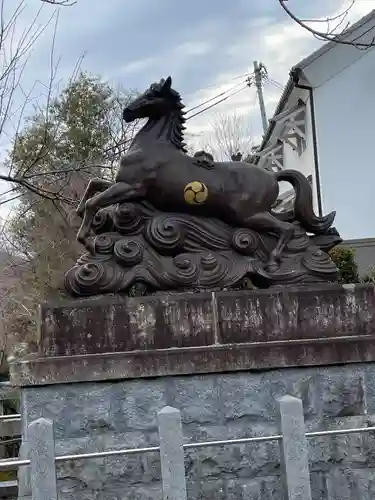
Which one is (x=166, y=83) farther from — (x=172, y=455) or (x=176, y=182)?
(x=172, y=455)

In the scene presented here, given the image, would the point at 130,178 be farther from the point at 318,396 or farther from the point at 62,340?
the point at 318,396

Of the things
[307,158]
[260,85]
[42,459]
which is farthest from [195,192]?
[260,85]

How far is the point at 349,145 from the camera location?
16438 mm

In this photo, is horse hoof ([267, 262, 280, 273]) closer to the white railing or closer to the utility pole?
the white railing

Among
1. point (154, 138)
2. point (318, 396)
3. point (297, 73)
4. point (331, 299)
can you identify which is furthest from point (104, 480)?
point (297, 73)

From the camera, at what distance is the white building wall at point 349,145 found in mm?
16172

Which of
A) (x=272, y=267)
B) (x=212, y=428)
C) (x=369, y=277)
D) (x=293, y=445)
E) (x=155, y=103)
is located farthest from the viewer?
(x=369, y=277)

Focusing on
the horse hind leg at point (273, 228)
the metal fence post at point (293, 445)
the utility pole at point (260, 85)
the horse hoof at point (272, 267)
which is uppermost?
the utility pole at point (260, 85)

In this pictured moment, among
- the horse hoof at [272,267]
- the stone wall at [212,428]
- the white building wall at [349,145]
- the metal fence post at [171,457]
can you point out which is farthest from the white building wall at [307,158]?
the metal fence post at [171,457]

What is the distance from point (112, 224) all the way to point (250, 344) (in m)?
1.41

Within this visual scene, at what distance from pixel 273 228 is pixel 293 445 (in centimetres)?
195

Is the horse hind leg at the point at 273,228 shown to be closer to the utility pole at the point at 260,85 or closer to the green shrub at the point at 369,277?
the green shrub at the point at 369,277

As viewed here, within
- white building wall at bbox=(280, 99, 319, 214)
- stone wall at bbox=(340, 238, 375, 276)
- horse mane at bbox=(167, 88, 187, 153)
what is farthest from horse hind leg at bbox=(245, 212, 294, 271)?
white building wall at bbox=(280, 99, 319, 214)

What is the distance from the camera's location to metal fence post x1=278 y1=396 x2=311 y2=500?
4.08m
